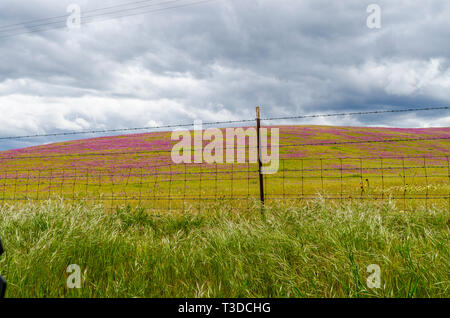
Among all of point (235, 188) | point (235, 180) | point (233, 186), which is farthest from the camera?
point (235, 180)

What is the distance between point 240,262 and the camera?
418 cm

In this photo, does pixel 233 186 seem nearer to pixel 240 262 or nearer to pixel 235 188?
pixel 235 188

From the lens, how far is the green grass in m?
3.67

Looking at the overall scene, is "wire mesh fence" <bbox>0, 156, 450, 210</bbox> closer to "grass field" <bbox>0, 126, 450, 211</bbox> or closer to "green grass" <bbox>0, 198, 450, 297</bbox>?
"grass field" <bbox>0, 126, 450, 211</bbox>

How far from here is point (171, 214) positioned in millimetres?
7508

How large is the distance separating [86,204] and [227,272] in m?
4.67

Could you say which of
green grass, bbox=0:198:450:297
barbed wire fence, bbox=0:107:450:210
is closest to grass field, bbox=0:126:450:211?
barbed wire fence, bbox=0:107:450:210

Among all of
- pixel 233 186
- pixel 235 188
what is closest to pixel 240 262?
pixel 235 188

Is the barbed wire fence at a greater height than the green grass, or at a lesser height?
greater

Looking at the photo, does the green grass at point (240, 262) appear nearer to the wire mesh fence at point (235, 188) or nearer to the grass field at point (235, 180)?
the wire mesh fence at point (235, 188)

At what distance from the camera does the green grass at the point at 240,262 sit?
12.0 feet

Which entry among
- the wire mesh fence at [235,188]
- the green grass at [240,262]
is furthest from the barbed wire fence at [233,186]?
the green grass at [240,262]
